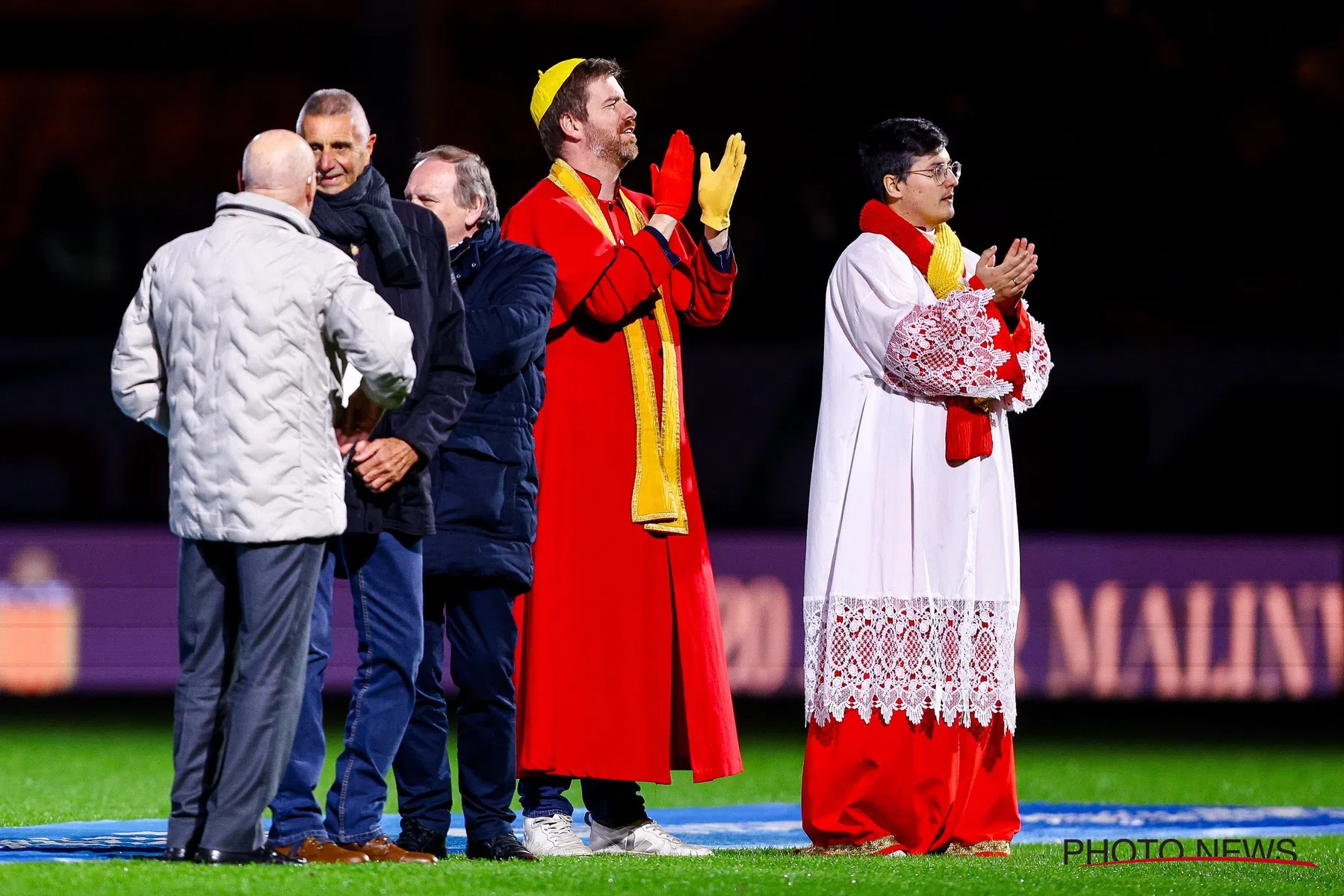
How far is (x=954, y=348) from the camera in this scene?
211 inches

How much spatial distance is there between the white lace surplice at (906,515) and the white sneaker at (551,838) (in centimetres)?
76

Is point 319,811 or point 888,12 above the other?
point 888,12

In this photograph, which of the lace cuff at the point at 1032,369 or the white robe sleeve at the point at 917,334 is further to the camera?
the lace cuff at the point at 1032,369

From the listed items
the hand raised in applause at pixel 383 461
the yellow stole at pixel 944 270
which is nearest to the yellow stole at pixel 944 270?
the yellow stole at pixel 944 270

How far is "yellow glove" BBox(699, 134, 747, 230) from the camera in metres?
5.43

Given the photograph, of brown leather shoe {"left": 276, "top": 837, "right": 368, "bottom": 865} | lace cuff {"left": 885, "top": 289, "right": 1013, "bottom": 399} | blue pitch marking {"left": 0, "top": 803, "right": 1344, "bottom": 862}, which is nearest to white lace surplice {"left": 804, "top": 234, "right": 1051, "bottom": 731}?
lace cuff {"left": 885, "top": 289, "right": 1013, "bottom": 399}

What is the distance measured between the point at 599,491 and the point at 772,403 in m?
7.31

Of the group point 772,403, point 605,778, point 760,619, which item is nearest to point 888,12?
point 772,403

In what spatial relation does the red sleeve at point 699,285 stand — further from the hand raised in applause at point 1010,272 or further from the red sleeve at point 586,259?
the hand raised in applause at point 1010,272

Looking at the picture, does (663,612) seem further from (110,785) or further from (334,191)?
(110,785)

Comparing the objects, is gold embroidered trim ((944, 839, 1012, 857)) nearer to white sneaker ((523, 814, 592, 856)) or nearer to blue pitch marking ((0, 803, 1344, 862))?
blue pitch marking ((0, 803, 1344, 862))

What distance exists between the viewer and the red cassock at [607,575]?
5.34 meters

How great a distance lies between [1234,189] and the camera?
46.6 feet

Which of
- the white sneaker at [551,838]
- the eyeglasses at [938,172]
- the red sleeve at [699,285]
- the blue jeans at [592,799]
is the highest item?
the eyeglasses at [938,172]
